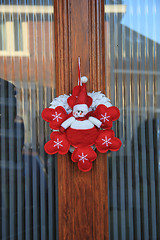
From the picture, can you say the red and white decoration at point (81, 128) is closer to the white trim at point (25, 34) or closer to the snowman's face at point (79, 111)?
the snowman's face at point (79, 111)

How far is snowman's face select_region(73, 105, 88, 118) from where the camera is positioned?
0.81 meters

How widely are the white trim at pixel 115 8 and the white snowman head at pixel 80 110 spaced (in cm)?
44

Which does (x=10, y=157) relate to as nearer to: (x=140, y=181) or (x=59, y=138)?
(x=59, y=138)

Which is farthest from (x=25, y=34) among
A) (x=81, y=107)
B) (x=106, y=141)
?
(x=106, y=141)

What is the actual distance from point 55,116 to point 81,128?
10cm

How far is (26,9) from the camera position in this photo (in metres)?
0.98

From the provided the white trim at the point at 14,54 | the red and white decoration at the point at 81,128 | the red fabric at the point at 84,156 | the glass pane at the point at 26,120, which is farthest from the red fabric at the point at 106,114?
the white trim at the point at 14,54

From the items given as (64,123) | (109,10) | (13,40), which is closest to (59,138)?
(64,123)

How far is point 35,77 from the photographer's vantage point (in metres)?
0.98

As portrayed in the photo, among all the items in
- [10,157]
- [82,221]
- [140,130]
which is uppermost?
[140,130]

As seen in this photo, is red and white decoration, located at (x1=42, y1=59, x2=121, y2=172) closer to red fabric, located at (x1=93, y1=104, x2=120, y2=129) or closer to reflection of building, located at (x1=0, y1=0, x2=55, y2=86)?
red fabric, located at (x1=93, y1=104, x2=120, y2=129)

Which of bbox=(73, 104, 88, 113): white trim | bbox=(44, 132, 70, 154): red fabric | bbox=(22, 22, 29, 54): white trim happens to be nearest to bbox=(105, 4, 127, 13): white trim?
bbox=(22, 22, 29, 54): white trim

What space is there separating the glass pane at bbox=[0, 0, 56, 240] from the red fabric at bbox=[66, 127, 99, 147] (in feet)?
0.52

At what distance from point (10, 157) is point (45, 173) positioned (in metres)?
0.15
